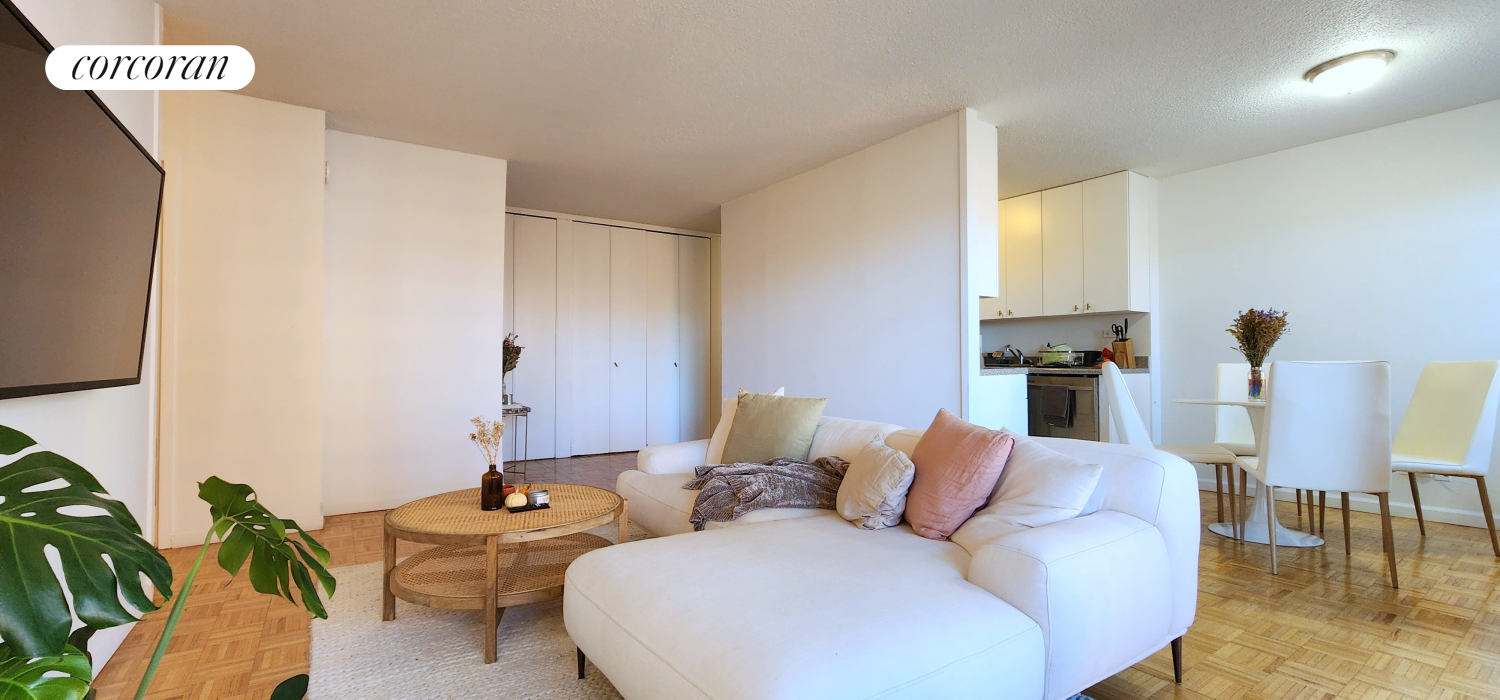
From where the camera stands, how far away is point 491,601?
209 cm

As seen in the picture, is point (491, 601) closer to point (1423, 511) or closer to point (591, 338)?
point (591, 338)

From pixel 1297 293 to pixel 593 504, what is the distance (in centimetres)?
500

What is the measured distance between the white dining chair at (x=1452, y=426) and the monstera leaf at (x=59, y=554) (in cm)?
458

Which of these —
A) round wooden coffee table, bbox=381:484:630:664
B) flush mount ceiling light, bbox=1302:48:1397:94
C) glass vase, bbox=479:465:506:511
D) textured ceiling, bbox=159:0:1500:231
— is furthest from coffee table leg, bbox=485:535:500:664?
flush mount ceiling light, bbox=1302:48:1397:94

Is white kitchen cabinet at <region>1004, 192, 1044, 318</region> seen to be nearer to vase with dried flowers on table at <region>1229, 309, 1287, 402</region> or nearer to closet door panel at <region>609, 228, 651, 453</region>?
vase with dried flowers on table at <region>1229, 309, 1287, 402</region>

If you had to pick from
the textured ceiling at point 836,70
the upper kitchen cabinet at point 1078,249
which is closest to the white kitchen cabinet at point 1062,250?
the upper kitchen cabinet at point 1078,249

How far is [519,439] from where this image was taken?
6.34m

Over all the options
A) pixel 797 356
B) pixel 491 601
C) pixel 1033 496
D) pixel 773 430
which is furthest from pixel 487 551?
pixel 797 356

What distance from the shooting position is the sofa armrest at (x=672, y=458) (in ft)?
10.8

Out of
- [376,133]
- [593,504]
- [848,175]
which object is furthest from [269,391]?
[848,175]

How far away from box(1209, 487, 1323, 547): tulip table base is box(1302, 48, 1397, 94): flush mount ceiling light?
2.16 meters

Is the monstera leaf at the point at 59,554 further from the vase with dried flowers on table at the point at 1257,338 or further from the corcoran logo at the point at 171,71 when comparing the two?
the vase with dried flowers on table at the point at 1257,338

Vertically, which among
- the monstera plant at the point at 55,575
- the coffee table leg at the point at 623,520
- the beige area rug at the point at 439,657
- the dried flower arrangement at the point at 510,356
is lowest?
the beige area rug at the point at 439,657

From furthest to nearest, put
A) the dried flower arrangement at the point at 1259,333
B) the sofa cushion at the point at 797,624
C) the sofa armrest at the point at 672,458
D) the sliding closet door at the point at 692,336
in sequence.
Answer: the sliding closet door at the point at 692,336
the dried flower arrangement at the point at 1259,333
the sofa armrest at the point at 672,458
the sofa cushion at the point at 797,624
